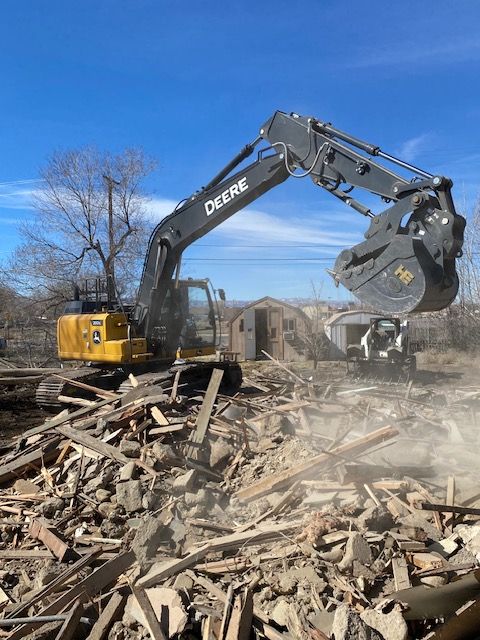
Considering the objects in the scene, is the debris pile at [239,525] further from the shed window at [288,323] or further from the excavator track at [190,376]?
the shed window at [288,323]

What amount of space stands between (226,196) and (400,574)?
740cm

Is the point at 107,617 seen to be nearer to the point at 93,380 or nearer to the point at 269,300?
the point at 93,380

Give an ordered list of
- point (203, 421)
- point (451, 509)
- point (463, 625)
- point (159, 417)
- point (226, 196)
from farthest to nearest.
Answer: point (226, 196), point (159, 417), point (203, 421), point (451, 509), point (463, 625)

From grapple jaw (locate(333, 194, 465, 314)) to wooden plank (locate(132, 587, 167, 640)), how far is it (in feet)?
12.9

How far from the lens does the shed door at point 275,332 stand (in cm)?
3025

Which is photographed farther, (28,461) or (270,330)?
(270,330)

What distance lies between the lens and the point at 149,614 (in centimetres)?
402

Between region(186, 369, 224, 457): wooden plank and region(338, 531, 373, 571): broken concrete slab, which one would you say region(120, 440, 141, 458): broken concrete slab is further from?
region(338, 531, 373, 571): broken concrete slab

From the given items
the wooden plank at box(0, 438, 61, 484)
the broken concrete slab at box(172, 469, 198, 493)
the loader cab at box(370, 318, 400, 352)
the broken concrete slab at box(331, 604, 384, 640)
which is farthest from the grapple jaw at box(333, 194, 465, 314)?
the loader cab at box(370, 318, 400, 352)

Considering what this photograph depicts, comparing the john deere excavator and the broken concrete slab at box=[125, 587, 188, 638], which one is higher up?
the john deere excavator

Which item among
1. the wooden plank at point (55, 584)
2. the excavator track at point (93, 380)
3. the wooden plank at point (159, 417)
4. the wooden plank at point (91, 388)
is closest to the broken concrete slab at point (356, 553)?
the wooden plank at point (55, 584)

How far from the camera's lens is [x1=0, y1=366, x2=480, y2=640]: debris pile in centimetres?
399

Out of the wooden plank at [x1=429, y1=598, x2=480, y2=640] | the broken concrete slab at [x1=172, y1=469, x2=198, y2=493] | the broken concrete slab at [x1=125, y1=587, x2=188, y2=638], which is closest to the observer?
the wooden plank at [x1=429, y1=598, x2=480, y2=640]

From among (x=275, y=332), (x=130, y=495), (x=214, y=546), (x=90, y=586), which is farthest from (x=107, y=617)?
(x=275, y=332)
